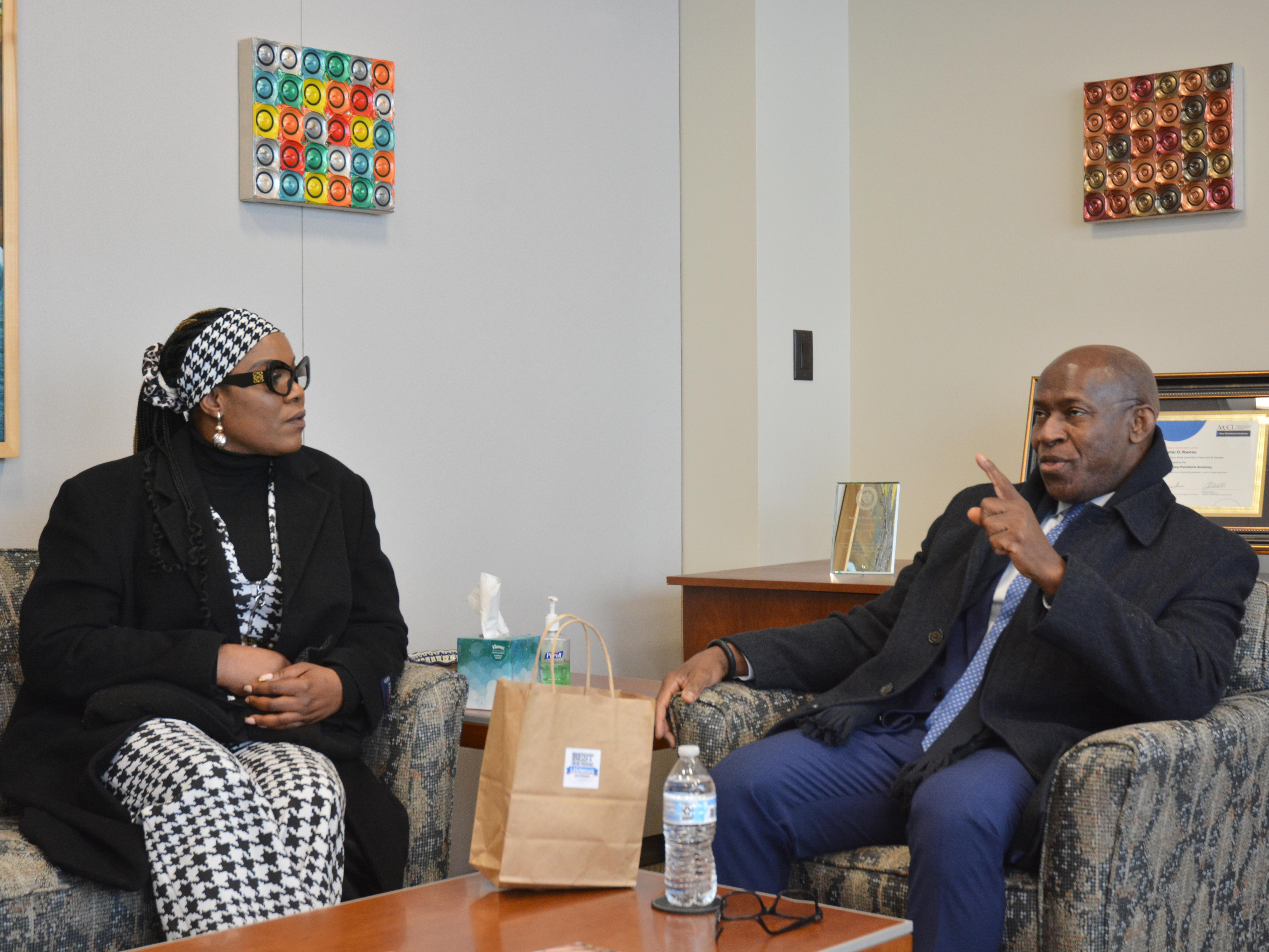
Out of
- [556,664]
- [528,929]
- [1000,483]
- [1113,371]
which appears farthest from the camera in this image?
[556,664]

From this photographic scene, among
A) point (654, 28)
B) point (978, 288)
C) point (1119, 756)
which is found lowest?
point (1119, 756)

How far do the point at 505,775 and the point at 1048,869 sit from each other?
Result: 806 millimetres

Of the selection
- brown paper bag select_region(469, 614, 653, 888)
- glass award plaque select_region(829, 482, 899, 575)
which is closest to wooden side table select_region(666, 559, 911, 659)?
glass award plaque select_region(829, 482, 899, 575)

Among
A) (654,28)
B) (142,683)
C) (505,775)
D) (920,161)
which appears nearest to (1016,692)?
(505,775)

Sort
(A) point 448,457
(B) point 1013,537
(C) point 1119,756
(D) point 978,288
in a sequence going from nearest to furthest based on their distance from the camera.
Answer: (C) point 1119,756
(B) point 1013,537
(A) point 448,457
(D) point 978,288

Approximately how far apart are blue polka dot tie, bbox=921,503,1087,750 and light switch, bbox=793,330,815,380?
154 cm

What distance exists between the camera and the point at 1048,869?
1.93m

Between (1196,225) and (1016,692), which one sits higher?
(1196,225)

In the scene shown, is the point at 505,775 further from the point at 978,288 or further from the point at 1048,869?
the point at 978,288

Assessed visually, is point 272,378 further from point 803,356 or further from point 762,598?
point 803,356

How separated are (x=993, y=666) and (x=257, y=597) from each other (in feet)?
4.41

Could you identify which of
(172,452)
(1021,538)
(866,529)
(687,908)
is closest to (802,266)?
(866,529)

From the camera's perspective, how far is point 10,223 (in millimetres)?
2627

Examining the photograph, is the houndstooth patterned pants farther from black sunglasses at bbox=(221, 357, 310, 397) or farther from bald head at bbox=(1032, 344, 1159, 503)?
bald head at bbox=(1032, 344, 1159, 503)
